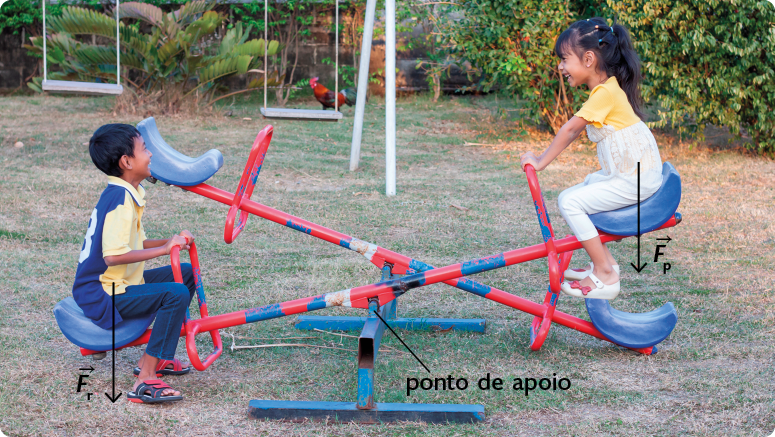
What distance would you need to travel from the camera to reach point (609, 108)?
2.99 meters

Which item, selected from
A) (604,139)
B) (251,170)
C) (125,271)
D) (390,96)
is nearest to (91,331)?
(125,271)

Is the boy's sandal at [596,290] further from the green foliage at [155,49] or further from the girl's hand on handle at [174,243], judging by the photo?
the green foliage at [155,49]

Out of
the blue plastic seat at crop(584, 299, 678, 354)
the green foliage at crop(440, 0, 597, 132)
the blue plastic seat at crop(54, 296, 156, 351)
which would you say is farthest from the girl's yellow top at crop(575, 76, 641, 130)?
the green foliage at crop(440, 0, 597, 132)

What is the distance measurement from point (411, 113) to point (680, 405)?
30.1 feet

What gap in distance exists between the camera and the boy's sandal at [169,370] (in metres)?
2.99

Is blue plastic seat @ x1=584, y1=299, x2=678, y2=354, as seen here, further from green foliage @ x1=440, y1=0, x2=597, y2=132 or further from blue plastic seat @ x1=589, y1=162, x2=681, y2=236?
green foliage @ x1=440, y1=0, x2=597, y2=132

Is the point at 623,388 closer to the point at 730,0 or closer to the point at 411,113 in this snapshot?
the point at 730,0

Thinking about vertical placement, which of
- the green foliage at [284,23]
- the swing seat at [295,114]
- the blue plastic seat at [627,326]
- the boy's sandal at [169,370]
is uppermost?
the green foliage at [284,23]

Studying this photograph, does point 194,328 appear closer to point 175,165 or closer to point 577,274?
point 175,165

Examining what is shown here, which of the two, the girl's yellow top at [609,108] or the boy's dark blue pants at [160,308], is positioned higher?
the girl's yellow top at [609,108]

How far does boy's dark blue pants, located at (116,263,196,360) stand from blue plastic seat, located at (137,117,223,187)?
0.47 metres

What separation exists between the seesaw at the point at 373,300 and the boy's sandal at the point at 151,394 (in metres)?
0.15

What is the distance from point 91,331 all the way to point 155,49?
7.55m

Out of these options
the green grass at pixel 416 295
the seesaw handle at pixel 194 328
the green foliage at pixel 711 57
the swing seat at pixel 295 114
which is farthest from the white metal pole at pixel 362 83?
the seesaw handle at pixel 194 328
